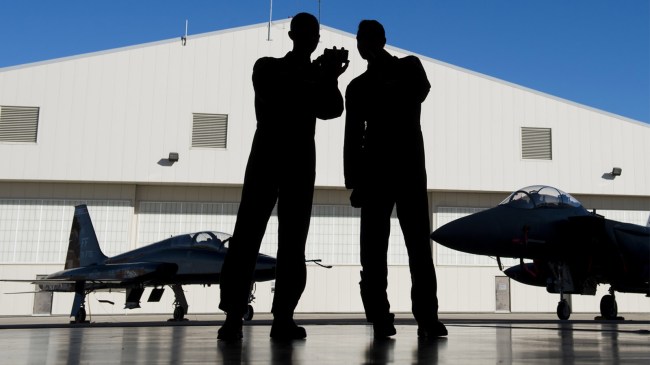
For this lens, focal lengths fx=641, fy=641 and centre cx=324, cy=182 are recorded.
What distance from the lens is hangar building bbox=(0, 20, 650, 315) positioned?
2366cm

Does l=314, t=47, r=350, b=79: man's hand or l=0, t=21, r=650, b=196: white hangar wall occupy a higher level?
l=0, t=21, r=650, b=196: white hangar wall

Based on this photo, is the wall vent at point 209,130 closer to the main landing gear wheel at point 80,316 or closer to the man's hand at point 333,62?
the main landing gear wheel at point 80,316

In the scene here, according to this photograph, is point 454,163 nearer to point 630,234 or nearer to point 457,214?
point 457,214

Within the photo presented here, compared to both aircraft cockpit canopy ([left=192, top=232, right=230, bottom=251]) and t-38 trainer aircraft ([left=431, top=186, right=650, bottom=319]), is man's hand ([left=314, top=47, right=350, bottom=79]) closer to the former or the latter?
t-38 trainer aircraft ([left=431, top=186, right=650, bottom=319])

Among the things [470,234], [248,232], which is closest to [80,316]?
[470,234]

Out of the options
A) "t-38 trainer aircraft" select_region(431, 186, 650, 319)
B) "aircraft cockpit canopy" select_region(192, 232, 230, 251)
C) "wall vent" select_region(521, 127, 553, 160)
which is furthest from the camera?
"wall vent" select_region(521, 127, 553, 160)

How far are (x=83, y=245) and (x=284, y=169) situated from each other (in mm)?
17090

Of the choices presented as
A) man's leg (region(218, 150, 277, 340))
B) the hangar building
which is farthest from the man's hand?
the hangar building

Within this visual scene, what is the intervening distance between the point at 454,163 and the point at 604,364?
76.9 ft

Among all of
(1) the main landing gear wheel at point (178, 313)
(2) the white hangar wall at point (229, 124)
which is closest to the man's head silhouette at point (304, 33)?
(1) the main landing gear wheel at point (178, 313)

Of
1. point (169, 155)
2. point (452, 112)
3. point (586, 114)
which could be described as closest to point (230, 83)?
point (169, 155)

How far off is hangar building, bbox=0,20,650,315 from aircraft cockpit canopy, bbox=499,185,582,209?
12.6m

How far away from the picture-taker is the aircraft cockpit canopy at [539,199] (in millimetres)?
11742

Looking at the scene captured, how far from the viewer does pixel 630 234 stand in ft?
39.8
